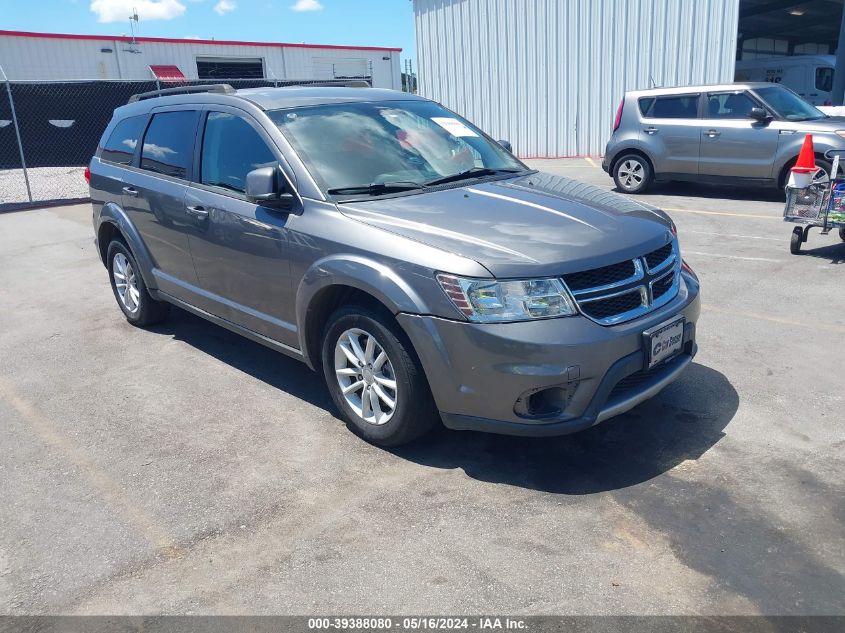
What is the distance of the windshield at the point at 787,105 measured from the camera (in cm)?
1079

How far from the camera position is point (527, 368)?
333 cm

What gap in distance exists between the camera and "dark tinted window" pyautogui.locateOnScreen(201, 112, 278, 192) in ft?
14.7

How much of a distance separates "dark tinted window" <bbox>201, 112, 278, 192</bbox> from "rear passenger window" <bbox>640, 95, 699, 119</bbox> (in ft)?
28.9

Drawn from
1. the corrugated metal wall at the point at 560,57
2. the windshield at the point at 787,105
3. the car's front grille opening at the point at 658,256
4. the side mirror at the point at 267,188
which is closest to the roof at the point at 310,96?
the side mirror at the point at 267,188

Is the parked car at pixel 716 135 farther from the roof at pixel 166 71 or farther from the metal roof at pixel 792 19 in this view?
the roof at pixel 166 71

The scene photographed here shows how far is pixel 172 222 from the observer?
516cm

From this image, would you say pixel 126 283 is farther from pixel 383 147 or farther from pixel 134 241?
pixel 383 147

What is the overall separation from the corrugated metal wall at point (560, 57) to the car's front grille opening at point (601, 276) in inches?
566

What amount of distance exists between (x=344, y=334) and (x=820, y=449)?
2508mm

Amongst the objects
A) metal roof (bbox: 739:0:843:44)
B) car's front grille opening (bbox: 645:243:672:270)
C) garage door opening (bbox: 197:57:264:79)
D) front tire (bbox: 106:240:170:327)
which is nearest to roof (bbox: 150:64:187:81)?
garage door opening (bbox: 197:57:264:79)

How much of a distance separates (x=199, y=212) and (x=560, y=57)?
51.3 ft

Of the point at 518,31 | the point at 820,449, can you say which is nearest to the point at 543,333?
the point at 820,449

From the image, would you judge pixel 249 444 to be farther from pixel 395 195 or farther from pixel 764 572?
pixel 764 572

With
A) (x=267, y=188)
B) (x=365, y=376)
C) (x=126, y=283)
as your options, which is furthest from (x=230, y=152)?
(x=126, y=283)
